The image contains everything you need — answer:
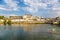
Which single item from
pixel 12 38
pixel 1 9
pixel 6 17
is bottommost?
pixel 12 38

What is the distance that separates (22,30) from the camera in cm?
741

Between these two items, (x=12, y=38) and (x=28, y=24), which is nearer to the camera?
(x=12, y=38)

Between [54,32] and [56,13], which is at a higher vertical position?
[56,13]

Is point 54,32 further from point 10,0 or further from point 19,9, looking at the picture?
point 10,0

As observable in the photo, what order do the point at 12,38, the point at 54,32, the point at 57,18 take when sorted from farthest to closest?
1. the point at 57,18
2. the point at 54,32
3. the point at 12,38

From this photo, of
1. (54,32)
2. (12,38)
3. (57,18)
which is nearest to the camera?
(12,38)

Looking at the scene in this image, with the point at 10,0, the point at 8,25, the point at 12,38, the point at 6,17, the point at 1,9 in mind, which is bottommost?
the point at 12,38

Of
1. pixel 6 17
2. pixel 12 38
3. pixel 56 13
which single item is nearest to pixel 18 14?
pixel 6 17

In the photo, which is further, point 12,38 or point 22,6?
point 22,6

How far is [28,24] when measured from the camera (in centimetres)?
716

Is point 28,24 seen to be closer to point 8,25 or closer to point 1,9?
point 8,25

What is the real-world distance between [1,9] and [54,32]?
3087 mm

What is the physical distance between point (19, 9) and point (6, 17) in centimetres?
83

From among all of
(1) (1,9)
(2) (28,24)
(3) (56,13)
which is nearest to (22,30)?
(2) (28,24)
